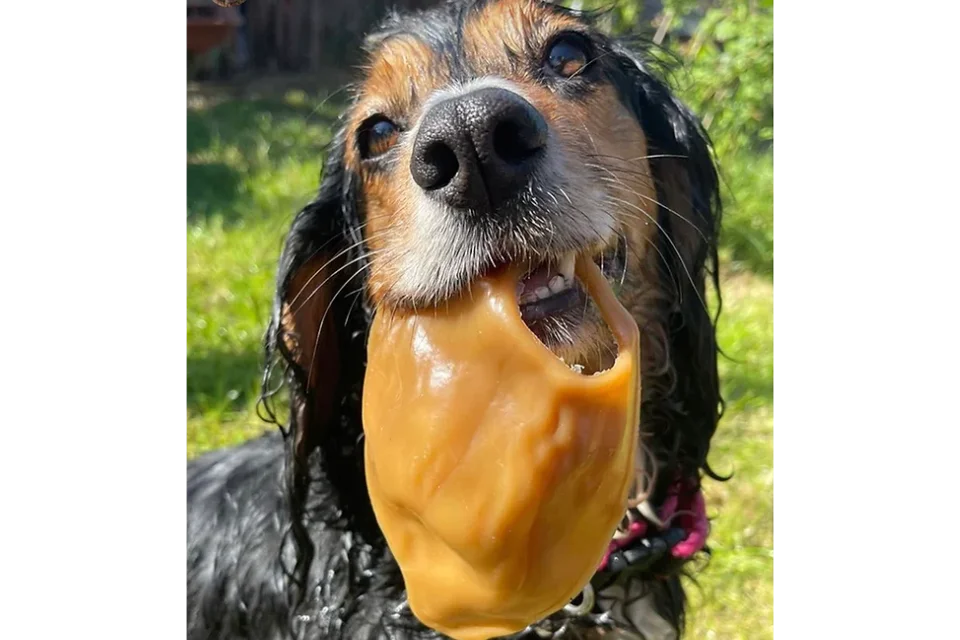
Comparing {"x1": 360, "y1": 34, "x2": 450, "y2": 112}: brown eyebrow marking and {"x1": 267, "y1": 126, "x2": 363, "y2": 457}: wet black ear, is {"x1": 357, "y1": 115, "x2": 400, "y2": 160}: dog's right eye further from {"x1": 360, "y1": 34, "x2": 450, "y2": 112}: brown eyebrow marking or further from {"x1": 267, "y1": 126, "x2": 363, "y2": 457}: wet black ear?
{"x1": 267, "y1": 126, "x2": 363, "y2": 457}: wet black ear

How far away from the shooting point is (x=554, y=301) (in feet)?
5.76

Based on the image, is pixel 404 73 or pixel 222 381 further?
pixel 222 381

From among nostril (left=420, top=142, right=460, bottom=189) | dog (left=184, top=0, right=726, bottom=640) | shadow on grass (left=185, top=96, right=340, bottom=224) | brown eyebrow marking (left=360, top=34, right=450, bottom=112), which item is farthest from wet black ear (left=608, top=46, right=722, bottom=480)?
shadow on grass (left=185, top=96, right=340, bottom=224)

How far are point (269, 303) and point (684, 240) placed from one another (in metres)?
1.41

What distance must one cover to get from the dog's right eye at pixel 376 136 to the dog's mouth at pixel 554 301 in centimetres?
59

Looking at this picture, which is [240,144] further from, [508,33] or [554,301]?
[554,301]

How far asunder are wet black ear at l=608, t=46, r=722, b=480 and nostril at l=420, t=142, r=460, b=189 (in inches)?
28.3

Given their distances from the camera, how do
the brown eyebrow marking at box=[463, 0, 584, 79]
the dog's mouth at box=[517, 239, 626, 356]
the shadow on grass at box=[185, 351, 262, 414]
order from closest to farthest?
the dog's mouth at box=[517, 239, 626, 356], the brown eyebrow marking at box=[463, 0, 584, 79], the shadow on grass at box=[185, 351, 262, 414]

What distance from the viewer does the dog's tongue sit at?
156cm

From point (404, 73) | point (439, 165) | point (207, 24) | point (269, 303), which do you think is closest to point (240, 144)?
point (269, 303)
